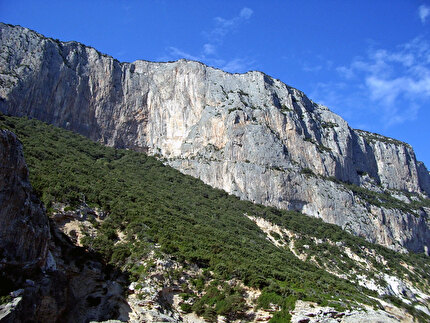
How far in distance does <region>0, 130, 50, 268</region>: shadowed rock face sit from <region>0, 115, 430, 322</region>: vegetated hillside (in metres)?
11.2

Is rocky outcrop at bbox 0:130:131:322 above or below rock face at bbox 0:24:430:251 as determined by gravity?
below

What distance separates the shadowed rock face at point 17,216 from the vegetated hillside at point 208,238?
36.9 ft

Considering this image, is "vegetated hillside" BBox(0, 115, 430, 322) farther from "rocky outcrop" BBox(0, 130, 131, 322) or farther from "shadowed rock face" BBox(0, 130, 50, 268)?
"shadowed rock face" BBox(0, 130, 50, 268)

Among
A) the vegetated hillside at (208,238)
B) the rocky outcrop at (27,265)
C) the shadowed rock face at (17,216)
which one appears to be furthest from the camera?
the vegetated hillside at (208,238)

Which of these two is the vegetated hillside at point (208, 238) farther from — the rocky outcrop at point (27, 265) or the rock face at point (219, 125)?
the rocky outcrop at point (27, 265)

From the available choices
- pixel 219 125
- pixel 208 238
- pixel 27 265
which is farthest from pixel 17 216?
pixel 219 125

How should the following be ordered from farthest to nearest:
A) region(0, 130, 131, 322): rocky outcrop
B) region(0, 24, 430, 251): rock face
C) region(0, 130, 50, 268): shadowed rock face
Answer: region(0, 24, 430, 251): rock face
region(0, 130, 50, 268): shadowed rock face
region(0, 130, 131, 322): rocky outcrop

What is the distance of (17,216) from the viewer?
25172mm

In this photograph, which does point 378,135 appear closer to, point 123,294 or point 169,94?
point 169,94

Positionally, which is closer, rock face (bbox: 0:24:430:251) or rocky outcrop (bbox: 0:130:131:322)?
rocky outcrop (bbox: 0:130:131:322)

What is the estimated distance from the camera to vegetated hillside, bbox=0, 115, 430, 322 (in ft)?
126

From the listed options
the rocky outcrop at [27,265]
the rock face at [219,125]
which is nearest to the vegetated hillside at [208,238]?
the rock face at [219,125]

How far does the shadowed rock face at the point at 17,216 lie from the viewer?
79.4ft

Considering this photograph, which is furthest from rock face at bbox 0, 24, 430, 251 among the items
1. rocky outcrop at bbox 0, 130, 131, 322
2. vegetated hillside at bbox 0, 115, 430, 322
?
rocky outcrop at bbox 0, 130, 131, 322
